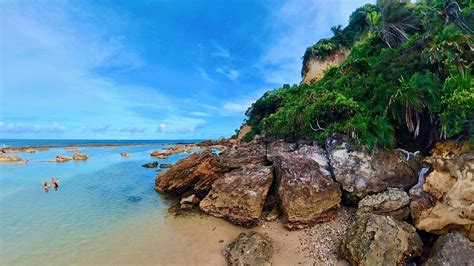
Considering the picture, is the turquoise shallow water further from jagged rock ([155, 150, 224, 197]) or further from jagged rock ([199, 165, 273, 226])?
jagged rock ([199, 165, 273, 226])

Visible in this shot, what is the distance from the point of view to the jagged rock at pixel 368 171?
9.55 meters

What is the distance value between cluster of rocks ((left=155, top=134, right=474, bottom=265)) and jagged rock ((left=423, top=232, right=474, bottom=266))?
592 millimetres

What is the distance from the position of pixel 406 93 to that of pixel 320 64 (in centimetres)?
2453

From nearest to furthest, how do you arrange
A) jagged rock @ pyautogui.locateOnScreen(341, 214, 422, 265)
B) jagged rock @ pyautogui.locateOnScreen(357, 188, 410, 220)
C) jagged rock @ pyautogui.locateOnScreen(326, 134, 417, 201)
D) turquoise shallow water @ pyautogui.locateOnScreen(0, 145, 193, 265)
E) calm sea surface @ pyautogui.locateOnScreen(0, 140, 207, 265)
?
1. jagged rock @ pyautogui.locateOnScreen(341, 214, 422, 265)
2. calm sea surface @ pyautogui.locateOnScreen(0, 140, 207, 265)
3. turquoise shallow water @ pyautogui.locateOnScreen(0, 145, 193, 265)
4. jagged rock @ pyautogui.locateOnScreen(357, 188, 410, 220)
5. jagged rock @ pyautogui.locateOnScreen(326, 134, 417, 201)

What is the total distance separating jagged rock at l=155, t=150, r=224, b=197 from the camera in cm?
1245

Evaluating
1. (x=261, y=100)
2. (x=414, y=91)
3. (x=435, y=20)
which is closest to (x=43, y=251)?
(x=414, y=91)

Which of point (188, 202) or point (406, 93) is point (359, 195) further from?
point (188, 202)

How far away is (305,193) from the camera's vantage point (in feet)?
29.9

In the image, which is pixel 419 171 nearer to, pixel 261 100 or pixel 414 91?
pixel 414 91

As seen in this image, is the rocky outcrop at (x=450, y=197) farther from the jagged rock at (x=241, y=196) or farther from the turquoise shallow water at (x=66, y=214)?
the turquoise shallow water at (x=66, y=214)

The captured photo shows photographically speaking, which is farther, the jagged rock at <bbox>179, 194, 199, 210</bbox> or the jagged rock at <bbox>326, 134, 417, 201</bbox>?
the jagged rock at <bbox>179, 194, 199, 210</bbox>

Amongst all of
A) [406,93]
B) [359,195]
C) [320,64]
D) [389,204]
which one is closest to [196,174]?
[359,195]

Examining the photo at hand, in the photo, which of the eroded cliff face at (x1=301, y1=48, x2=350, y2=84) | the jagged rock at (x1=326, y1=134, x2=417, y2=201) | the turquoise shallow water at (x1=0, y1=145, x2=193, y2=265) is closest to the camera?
the turquoise shallow water at (x1=0, y1=145, x2=193, y2=265)

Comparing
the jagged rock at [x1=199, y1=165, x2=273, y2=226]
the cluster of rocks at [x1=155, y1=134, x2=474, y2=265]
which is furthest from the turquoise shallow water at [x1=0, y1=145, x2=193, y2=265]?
the cluster of rocks at [x1=155, y1=134, x2=474, y2=265]
